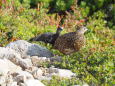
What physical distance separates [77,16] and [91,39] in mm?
2440

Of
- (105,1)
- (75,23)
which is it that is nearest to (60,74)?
(75,23)

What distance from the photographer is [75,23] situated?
41.5ft

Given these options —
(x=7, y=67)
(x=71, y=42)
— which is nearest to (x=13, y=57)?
(x=7, y=67)

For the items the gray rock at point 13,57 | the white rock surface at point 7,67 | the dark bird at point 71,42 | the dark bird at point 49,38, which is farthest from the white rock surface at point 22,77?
the dark bird at point 49,38

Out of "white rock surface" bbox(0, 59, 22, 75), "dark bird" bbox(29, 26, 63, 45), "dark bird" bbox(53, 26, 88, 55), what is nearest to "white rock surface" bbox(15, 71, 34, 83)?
"white rock surface" bbox(0, 59, 22, 75)

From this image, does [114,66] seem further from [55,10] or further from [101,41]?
[55,10]

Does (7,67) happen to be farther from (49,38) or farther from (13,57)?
(49,38)

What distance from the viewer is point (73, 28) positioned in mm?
12539

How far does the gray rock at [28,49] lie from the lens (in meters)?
7.65

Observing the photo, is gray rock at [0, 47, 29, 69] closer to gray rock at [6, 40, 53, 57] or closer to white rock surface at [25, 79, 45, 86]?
gray rock at [6, 40, 53, 57]

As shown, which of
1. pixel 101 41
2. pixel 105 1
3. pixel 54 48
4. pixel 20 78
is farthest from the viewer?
pixel 105 1

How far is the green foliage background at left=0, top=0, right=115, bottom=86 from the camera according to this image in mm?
6454

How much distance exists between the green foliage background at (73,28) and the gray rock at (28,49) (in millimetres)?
268

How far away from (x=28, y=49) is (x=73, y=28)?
497 centimetres
